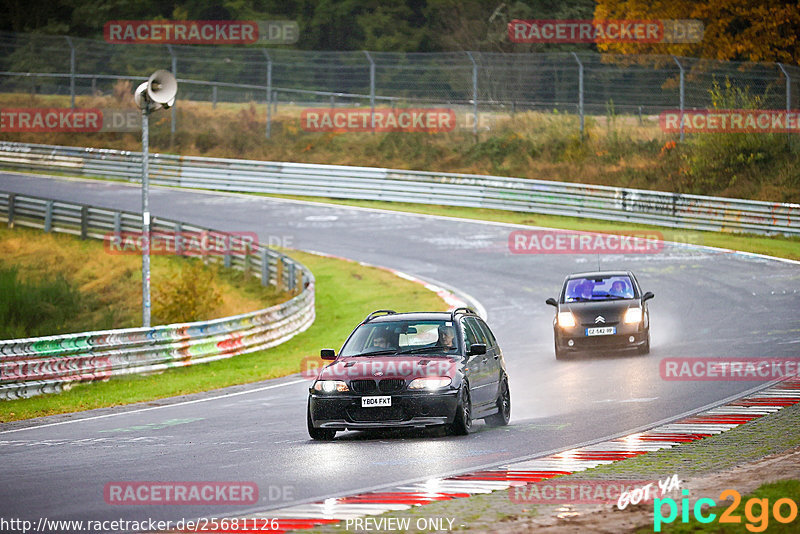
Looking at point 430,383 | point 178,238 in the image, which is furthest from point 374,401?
point 178,238

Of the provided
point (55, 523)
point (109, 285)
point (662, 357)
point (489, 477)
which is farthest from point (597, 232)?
point (55, 523)

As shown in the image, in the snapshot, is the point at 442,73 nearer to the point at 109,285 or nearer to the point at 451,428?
the point at 109,285

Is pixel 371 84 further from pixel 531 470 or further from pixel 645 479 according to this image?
pixel 645 479

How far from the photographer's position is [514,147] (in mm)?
48938

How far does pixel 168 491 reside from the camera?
9.96m

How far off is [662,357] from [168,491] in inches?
470

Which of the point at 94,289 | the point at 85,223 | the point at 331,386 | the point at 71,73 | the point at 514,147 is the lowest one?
the point at 94,289

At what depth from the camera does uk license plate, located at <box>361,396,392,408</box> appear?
12.9m

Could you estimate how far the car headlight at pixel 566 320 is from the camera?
20828 mm

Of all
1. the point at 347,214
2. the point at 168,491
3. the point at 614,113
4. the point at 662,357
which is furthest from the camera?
the point at 614,113

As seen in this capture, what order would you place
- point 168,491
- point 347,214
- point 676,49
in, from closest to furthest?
point 168,491 < point 347,214 < point 676,49

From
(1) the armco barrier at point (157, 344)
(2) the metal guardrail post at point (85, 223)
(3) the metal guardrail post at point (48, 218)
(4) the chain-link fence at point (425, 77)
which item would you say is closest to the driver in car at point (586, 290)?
(1) the armco barrier at point (157, 344)

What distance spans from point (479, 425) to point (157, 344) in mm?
8917

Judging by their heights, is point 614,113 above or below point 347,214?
above
